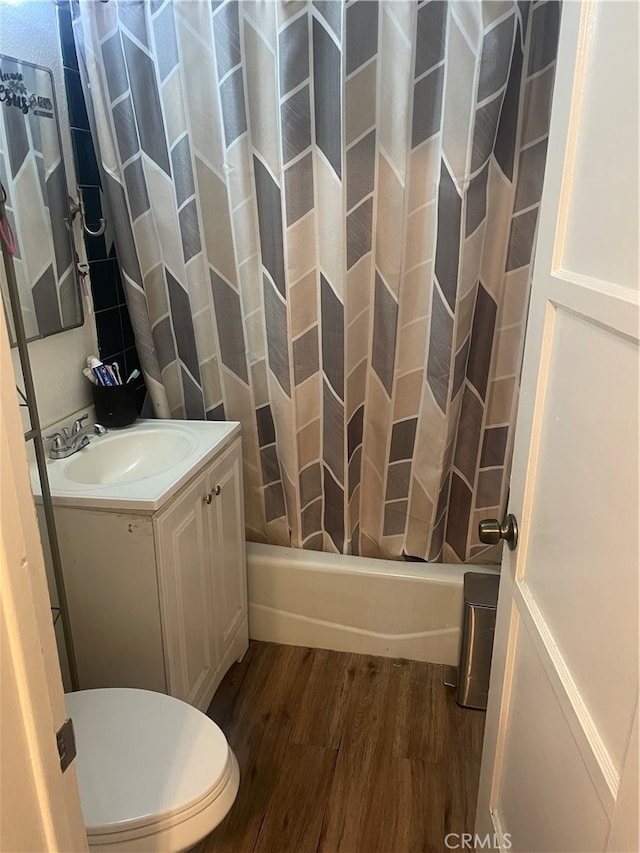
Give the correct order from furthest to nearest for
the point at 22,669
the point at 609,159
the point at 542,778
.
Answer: the point at 542,778, the point at 609,159, the point at 22,669

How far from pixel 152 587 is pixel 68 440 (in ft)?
Result: 1.60

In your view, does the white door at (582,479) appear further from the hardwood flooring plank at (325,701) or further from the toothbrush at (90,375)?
the toothbrush at (90,375)

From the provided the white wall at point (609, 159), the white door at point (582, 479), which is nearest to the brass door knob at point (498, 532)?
the white door at point (582, 479)

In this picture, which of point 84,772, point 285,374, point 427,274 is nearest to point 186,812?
point 84,772

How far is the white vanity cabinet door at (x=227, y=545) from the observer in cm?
177

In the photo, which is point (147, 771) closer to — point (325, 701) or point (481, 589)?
point (325, 701)

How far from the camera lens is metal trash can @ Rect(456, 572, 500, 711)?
1.84 meters

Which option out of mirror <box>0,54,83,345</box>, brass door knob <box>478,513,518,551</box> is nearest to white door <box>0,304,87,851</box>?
brass door knob <box>478,513,518,551</box>

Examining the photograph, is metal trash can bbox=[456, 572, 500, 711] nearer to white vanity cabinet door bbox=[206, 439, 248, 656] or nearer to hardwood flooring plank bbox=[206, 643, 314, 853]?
Answer: hardwood flooring plank bbox=[206, 643, 314, 853]

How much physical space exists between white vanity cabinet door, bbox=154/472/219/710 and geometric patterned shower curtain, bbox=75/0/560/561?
17.8 inches

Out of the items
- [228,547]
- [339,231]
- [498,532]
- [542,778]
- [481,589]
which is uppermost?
[339,231]

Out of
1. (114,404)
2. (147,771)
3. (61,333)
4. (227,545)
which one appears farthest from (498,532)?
(61,333)

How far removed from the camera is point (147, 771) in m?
1.19

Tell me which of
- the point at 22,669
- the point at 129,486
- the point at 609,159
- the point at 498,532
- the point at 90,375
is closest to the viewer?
the point at 22,669
